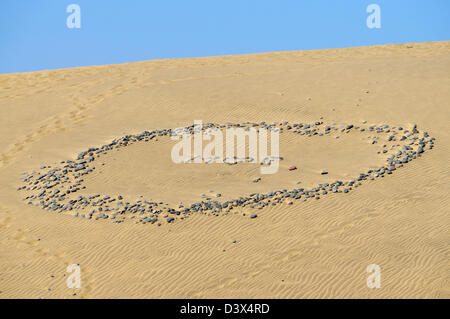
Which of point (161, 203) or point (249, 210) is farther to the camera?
point (161, 203)

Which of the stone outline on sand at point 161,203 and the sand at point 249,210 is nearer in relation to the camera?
the sand at point 249,210

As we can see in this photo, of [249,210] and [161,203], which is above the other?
[161,203]

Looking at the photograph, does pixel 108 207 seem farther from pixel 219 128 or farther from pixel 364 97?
pixel 364 97

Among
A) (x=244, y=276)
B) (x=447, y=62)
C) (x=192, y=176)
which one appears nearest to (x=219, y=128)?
(x=192, y=176)

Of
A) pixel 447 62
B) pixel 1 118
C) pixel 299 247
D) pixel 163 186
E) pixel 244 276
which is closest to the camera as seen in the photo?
pixel 244 276
